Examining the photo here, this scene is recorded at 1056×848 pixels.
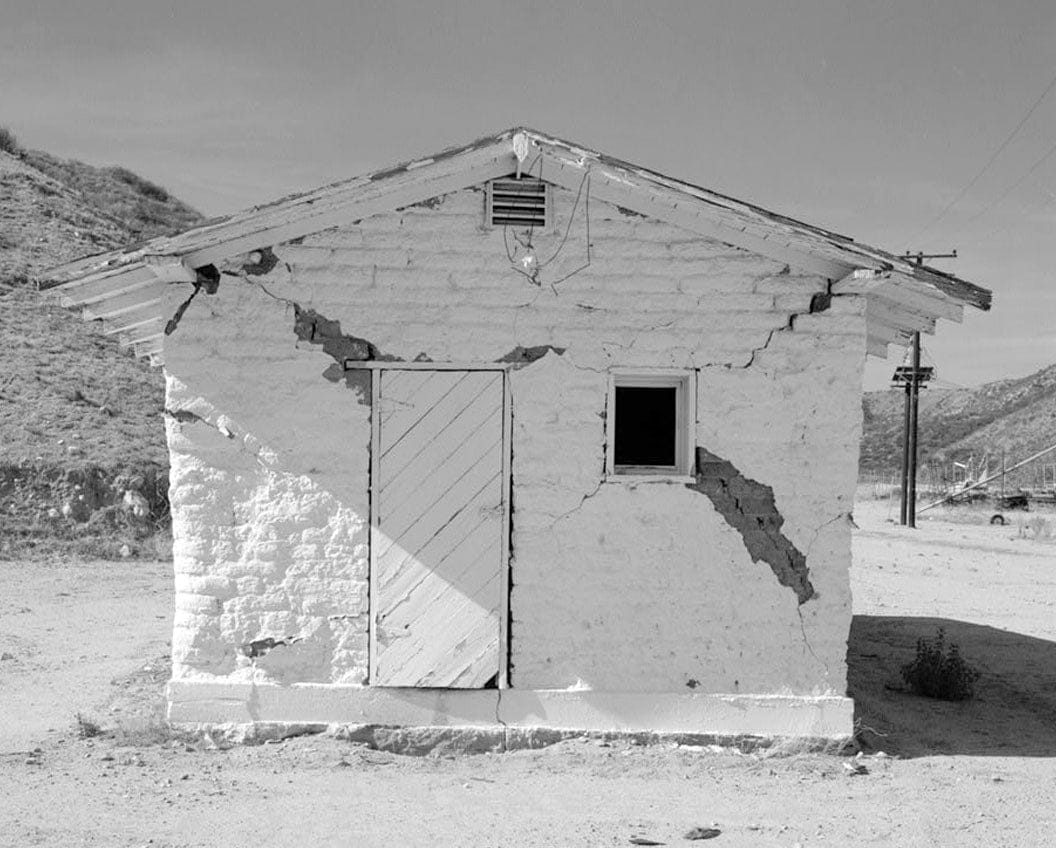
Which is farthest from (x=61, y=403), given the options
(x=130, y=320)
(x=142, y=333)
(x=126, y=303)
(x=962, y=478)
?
(x=962, y=478)

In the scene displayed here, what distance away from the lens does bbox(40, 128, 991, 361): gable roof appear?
728 cm

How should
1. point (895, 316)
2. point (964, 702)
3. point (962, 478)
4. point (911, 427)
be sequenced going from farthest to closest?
point (962, 478) → point (911, 427) → point (964, 702) → point (895, 316)

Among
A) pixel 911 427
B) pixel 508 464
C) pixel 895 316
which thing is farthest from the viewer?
pixel 911 427

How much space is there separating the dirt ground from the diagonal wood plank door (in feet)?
2.22

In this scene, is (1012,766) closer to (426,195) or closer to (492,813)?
(492,813)

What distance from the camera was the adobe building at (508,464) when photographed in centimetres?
755

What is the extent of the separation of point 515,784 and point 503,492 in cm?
192

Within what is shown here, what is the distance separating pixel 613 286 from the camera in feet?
25.2

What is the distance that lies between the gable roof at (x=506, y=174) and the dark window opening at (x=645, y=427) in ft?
4.21

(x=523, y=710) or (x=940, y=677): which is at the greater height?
(x=523, y=710)

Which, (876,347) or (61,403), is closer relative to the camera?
(876,347)

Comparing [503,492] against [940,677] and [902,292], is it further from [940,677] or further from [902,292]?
[940,677]

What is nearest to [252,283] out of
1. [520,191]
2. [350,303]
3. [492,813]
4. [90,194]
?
[350,303]

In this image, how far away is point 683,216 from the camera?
Result: 7633mm
